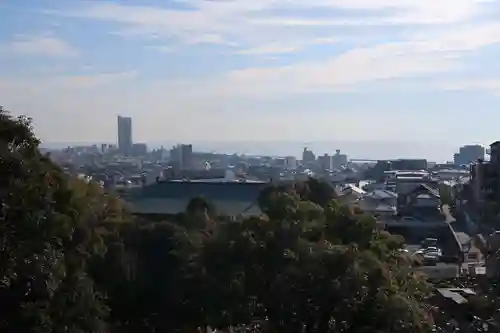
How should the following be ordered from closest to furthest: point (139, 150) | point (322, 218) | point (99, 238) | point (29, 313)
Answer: point (29, 313), point (99, 238), point (322, 218), point (139, 150)

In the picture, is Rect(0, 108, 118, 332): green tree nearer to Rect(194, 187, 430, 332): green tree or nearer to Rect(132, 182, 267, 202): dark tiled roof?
Rect(194, 187, 430, 332): green tree

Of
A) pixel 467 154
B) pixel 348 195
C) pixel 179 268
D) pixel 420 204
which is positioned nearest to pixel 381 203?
pixel 420 204

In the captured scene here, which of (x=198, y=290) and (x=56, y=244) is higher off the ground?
(x=56, y=244)

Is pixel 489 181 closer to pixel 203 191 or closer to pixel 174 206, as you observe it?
pixel 203 191

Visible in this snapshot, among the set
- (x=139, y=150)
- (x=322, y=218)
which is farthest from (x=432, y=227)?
(x=139, y=150)

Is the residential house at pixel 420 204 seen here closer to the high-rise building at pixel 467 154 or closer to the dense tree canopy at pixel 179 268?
the dense tree canopy at pixel 179 268

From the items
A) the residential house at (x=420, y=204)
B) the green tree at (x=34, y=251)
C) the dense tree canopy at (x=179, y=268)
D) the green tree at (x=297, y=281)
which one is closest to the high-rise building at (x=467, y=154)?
the residential house at (x=420, y=204)

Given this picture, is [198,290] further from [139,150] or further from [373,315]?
[139,150]
